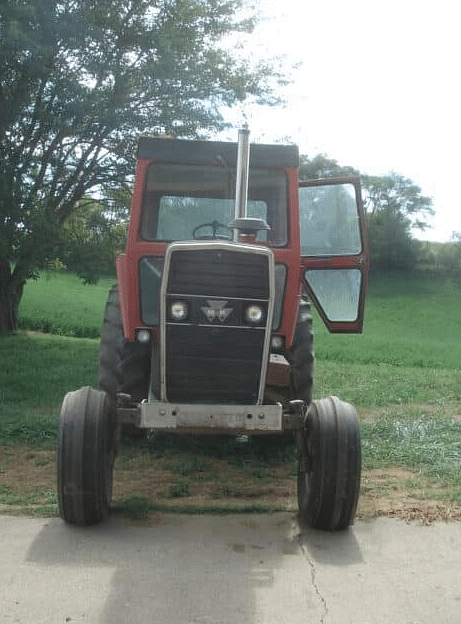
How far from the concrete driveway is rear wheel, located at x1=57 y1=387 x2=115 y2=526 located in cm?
14

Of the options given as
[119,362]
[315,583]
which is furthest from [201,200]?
[315,583]

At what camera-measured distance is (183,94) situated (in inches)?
568

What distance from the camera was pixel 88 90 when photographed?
1323cm

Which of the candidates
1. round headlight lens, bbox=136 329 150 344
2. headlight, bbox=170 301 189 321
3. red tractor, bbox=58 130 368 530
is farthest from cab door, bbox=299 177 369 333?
headlight, bbox=170 301 189 321

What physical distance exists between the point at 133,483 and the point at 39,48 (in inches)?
345

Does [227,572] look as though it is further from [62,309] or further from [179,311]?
[62,309]

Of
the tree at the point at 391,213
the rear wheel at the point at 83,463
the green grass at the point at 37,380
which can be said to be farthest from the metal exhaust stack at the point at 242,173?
the tree at the point at 391,213

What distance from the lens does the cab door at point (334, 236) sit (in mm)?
6426

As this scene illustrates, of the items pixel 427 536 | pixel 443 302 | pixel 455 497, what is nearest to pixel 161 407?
pixel 427 536

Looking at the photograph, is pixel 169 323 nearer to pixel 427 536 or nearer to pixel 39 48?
pixel 427 536

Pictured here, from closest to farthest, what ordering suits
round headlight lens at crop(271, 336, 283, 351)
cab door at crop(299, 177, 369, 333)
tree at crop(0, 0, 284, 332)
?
1. round headlight lens at crop(271, 336, 283, 351)
2. cab door at crop(299, 177, 369, 333)
3. tree at crop(0, 0, 284, 332)

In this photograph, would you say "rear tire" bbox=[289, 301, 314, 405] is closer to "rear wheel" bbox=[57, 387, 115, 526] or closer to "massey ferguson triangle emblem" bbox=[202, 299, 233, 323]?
"massey ferguson triangle emblem" bbox=[202, 299, 233, 323]

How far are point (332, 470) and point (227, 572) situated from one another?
3.16ft

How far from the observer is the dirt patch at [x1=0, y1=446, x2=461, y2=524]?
5434 mm
